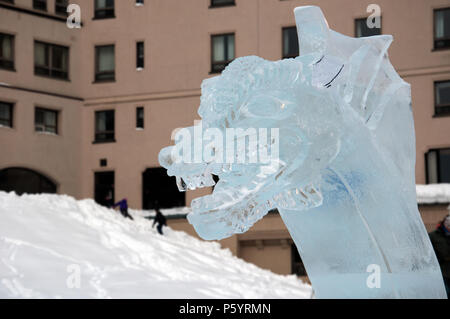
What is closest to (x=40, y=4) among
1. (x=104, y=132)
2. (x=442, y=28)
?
(x=104, y=132)

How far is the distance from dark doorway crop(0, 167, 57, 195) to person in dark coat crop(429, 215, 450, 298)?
80.9 feet

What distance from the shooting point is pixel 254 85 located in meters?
3.45

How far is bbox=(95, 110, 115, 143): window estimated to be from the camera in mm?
33594

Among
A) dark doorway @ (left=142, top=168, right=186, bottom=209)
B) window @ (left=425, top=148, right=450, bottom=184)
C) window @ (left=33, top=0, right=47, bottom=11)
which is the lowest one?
dark doorway @ (left=142, top=168, right=186, bottom=209)

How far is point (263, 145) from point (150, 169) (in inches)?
1151

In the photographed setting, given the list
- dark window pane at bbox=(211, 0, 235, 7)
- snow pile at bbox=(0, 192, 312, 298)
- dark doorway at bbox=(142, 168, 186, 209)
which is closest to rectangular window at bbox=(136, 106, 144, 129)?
dark doorway at bbox=(142, 168, 186, 209)

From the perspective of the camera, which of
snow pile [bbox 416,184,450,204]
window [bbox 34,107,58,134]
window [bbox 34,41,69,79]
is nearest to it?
snow pile [bbox 416,184,450,204]

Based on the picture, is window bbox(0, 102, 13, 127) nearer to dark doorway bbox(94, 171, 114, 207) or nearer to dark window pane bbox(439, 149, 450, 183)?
dark doorway bbox(94, 171, 114, 207)

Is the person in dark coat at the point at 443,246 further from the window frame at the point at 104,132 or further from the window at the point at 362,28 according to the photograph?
the window frame at the point at 104,132

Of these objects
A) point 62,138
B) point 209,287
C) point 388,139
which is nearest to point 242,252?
A: point 62,138
